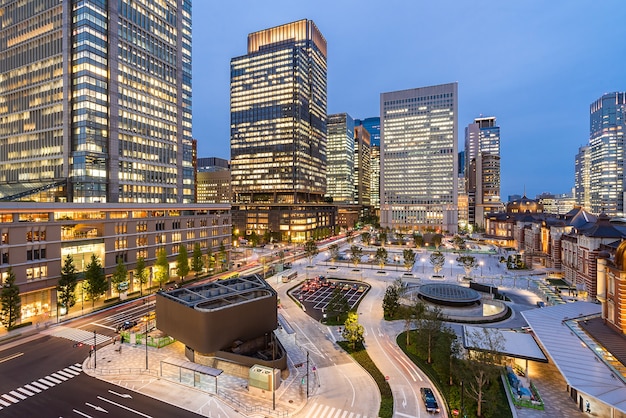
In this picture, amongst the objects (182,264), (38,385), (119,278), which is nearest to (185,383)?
(38,385)

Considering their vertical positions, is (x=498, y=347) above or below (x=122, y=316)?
above

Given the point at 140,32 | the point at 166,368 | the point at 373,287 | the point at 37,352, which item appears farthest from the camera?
the point at 140,32

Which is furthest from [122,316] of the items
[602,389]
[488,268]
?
[488,268]

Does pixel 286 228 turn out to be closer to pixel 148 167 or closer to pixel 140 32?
pixel 148 167

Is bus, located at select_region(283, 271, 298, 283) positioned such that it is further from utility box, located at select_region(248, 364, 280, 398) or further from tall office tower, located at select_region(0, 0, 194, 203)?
utility box, located at select_region(248, 364, 280, 398)

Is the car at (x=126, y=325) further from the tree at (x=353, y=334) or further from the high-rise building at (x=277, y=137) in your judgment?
the high-rise building at (x=277, y=137)

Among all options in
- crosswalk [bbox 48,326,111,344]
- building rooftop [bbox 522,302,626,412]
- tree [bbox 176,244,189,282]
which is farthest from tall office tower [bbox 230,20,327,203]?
building rooftop [bbox 522,302,626,412]

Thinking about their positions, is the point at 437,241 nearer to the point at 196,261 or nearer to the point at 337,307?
the point at 337,307

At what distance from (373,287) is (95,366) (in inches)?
2269

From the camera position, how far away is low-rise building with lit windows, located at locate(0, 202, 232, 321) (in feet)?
185

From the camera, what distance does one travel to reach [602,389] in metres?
27.4

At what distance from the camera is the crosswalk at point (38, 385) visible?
3388 cm

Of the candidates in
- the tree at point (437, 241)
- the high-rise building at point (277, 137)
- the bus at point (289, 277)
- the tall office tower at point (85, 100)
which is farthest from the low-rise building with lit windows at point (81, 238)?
the tree at point (437, 241)

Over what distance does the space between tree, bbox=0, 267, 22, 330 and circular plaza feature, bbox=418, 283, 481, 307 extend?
224 ft
